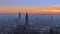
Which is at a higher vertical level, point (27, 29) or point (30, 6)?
point (30, 6)

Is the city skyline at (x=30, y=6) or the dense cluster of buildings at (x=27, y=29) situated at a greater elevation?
the city skyline at (x=30, y=6)

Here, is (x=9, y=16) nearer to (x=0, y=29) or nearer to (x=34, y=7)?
(x=0, y=29)

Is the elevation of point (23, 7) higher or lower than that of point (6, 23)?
higher

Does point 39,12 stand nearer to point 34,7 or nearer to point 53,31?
point 34,7

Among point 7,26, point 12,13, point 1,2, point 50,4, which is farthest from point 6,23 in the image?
point 50,4

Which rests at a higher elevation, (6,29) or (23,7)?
(23,7)

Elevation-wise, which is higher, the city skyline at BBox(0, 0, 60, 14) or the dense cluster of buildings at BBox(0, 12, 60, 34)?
the city skyline at BBox(0, 0, 60, 14)

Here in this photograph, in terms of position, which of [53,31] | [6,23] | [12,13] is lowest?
[53,31]

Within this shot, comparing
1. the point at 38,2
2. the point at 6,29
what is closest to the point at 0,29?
the point at 6,29
